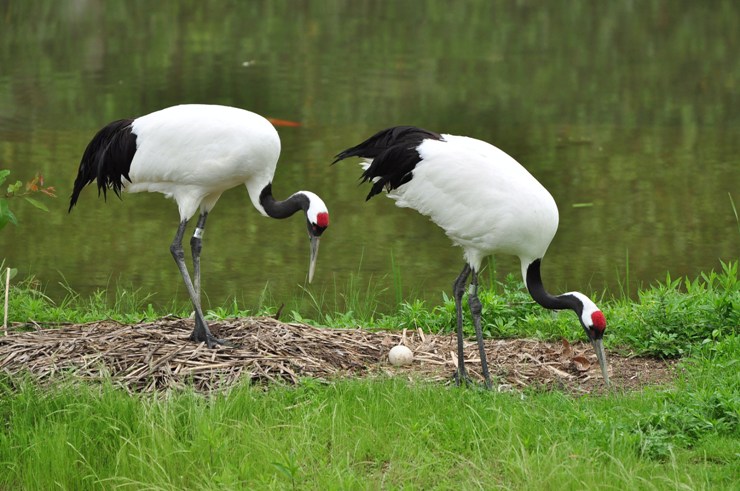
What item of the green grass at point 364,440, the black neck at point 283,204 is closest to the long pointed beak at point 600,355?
the green grass at point 364,440

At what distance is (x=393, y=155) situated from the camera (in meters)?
5.58

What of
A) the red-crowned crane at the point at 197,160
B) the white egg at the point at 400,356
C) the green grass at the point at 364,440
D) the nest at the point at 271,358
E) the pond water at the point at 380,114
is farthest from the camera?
the pond water at the point at 380,114

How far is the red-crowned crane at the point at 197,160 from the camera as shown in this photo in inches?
223

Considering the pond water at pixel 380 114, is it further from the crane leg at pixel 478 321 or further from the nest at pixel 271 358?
the crane leg at pixel 478 321

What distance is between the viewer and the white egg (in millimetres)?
5535

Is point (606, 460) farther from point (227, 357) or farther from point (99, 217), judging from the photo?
point (99, 217)

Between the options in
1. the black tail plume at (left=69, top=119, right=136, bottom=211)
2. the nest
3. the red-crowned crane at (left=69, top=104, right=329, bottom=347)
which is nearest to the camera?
the nest

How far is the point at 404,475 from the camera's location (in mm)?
4250

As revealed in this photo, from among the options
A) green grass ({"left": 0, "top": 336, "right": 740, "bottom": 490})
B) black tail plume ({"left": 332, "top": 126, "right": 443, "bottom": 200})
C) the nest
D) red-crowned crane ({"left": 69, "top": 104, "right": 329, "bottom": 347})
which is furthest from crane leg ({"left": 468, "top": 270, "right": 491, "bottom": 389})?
red-crowned crane ({"left": 69, "top": 104, "right": 329, "bottom": 347})

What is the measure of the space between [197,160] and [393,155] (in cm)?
93

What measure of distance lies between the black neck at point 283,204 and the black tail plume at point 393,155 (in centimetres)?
33

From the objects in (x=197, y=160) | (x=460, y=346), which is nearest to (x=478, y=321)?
(x=460, y=346)

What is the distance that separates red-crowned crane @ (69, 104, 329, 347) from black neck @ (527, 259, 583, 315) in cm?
99

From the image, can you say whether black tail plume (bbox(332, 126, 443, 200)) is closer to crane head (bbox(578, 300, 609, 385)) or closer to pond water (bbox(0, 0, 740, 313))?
crane head (bbox(578, 300, 609, 385))
